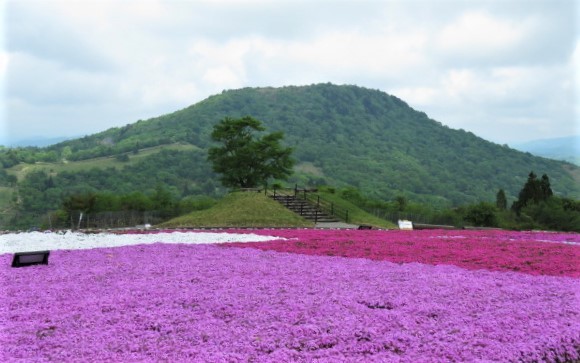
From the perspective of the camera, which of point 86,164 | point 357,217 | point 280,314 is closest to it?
point 280,314

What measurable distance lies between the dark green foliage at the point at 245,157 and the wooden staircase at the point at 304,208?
18841mm

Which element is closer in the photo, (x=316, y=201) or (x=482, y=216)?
(x=316, y=201)

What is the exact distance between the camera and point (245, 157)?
62438 millimetres

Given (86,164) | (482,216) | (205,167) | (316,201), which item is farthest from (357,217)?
(86,164)

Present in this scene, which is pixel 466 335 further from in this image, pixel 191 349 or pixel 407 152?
pixel 407 152

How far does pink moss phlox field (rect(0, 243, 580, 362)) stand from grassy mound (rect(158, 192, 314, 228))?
19694mm

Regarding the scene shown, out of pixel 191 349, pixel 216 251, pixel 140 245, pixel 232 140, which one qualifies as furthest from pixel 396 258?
pixel 232 140

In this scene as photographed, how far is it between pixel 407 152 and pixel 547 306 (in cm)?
19079

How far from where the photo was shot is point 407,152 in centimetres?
19638

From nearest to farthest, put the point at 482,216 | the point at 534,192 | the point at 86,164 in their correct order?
the point at 482,216 < the point at 534,192 < the point at 86,164

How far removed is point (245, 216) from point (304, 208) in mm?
6284

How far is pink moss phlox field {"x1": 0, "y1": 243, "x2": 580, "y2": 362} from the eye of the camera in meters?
7.74

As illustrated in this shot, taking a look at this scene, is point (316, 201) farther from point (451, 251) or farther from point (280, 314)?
point (280, 314)

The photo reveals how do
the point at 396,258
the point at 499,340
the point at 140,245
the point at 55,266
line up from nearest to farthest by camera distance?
the point at 499,340, the point at 55,266, the point at 396,258, the point at 140,245
